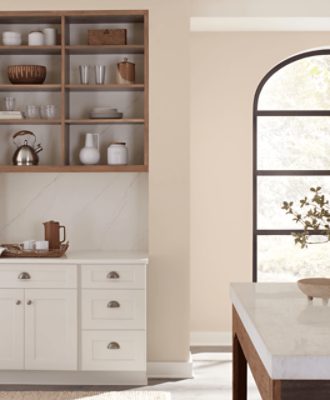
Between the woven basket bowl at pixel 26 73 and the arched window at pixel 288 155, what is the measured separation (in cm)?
181

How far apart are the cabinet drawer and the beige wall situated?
1.45 m

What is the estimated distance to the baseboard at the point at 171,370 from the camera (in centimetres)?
459

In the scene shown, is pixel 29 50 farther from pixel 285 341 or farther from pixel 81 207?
pixel 285 341

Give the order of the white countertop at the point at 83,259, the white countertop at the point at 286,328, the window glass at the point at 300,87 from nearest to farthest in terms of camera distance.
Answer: the white countertop at the point at 286,328
the white countertop at the point at 83,259
the window glass at the point at 300,87

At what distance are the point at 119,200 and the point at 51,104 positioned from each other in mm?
836

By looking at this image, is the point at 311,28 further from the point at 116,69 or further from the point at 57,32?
the point at 57,32

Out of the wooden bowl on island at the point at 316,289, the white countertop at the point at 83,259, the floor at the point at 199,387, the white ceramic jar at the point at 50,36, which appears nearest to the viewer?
the wooden bowl on island at the point at 316,289

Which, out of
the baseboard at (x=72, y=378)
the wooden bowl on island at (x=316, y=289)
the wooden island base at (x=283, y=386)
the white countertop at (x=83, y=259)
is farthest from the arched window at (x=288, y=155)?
the wooden island base at (x=283, y=386)

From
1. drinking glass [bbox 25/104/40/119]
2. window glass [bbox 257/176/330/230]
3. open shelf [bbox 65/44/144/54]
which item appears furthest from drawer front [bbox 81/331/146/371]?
open shelf [bbox 65/44/144/54]

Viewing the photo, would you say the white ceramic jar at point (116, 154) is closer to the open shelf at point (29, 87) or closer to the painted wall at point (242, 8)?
the open shelf at point (29, 87)

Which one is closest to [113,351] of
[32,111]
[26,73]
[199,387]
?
[199,387]

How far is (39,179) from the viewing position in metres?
4.98

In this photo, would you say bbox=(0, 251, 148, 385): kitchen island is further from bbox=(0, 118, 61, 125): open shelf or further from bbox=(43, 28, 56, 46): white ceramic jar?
bbox=(43, 28, 56, 46): white ceramic jar

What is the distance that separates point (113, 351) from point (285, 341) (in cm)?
261
